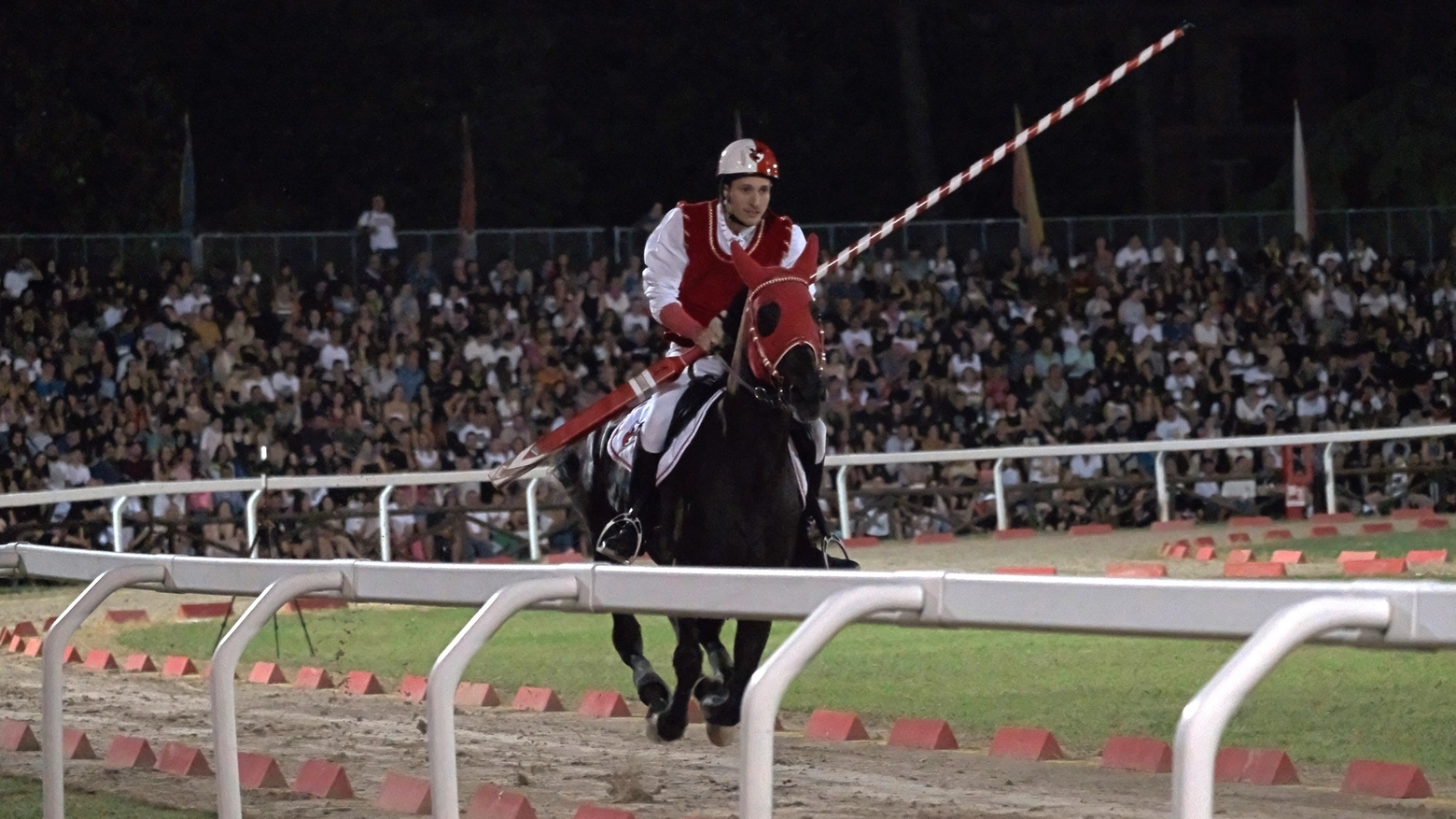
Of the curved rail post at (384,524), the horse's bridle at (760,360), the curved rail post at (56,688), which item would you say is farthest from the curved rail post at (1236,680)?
the curved rail post at (384,524)

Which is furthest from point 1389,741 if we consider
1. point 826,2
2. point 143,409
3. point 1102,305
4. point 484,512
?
point 826,2

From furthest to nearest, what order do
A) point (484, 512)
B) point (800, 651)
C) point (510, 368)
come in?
point (510, 368), point (484, 512), point (800, 651)

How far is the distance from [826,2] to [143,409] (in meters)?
22.2

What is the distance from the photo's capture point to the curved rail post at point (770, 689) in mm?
3916

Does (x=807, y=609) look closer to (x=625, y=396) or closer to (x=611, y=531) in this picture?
(x=611, y=531)

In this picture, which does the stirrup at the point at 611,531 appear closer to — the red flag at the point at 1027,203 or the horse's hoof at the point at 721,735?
the horse's hoof at the point at 721,735

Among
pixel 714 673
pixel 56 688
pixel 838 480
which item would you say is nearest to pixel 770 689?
pixel 56 688

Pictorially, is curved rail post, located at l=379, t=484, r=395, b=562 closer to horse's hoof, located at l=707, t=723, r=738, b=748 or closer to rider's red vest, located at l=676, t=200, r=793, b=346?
rider's red vest, located at l=676, t=200, r=793, b=346

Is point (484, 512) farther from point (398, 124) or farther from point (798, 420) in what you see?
point (398, 124)

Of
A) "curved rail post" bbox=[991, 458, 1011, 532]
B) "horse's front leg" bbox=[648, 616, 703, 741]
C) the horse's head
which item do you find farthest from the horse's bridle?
"curved rail post" bbox=[991, 458, 1011, 532]

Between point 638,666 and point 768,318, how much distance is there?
5.42 ft

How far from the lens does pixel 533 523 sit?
1891 cm

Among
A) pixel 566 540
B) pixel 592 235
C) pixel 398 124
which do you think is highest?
pixel 398 124

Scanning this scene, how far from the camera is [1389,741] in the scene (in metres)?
7.89
